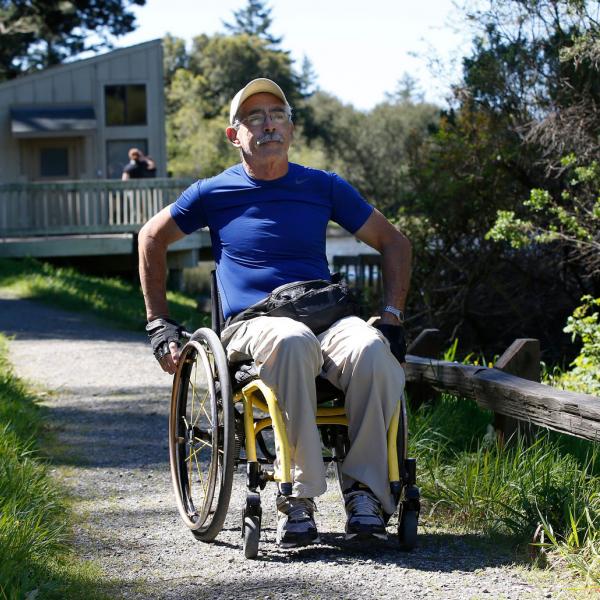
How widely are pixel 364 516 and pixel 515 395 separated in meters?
1.34

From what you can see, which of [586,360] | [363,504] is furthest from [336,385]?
[586,360]

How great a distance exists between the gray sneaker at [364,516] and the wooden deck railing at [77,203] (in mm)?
19052

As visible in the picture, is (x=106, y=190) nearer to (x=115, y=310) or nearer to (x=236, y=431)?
(x=115, y=310)

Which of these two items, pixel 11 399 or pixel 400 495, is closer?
pixel 400 495

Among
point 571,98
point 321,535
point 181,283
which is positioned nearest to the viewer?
point 321,535

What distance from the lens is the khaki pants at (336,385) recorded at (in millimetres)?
4461

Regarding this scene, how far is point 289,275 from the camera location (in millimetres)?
5004

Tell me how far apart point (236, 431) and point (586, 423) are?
55.3 inches

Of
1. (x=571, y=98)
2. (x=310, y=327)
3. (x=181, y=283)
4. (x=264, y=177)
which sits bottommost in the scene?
(x=181, y=283)

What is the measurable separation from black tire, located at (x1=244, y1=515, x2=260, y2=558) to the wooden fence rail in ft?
4.49

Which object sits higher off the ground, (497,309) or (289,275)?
(289,275)

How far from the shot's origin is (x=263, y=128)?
518cm

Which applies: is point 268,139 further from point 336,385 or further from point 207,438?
point 207,438

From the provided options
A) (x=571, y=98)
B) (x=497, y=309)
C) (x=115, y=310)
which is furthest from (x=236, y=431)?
(x=115, y=310)
